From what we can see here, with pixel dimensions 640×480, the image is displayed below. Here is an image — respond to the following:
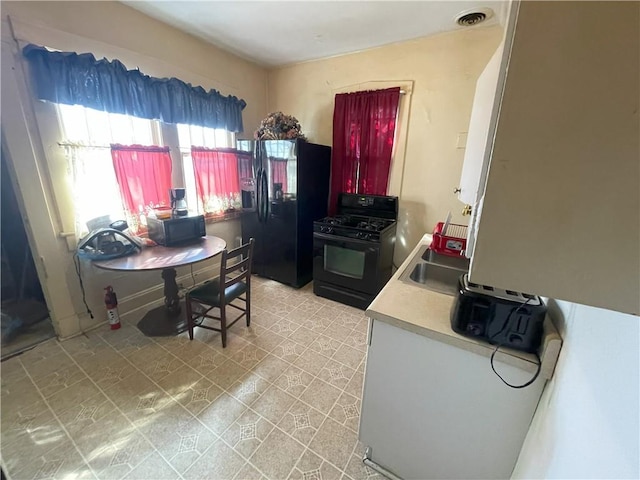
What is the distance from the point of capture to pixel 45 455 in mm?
1332

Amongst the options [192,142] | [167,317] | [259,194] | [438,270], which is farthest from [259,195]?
[438,270]

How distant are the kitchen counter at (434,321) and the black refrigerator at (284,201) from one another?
1.76 metres

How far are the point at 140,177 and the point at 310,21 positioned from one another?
Result: 6.77ft

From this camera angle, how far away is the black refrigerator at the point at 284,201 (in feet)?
9.35

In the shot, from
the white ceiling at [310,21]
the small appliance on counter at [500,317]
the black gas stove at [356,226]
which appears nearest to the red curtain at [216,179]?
the white ceiling at [310,21]

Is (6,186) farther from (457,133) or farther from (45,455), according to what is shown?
(457,133)

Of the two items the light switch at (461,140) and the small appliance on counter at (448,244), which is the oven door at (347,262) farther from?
the light switch at (461,140)

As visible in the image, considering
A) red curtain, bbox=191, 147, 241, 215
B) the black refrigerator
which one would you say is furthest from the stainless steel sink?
red curtain, bbox=191, 147, 241, 215

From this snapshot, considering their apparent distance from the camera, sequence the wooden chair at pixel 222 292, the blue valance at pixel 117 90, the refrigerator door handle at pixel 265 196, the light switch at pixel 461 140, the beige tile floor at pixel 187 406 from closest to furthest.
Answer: the beige tile floor at pixel 187 406
the blue valance at pixel 117 90
the wooden chair at pixel 222 292
the light switch at pixel 461 140
the refrigerator door handle at pixel 265 196

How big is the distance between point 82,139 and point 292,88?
91.9 inches

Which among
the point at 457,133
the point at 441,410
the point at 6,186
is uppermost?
the point at 457,133

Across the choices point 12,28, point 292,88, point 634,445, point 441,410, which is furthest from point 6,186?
point 634,445

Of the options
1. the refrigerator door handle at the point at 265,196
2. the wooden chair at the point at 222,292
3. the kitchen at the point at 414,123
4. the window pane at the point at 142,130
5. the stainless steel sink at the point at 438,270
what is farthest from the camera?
the refrigerator door handle at the point at 265,196

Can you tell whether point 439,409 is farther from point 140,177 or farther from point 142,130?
point 142,130
